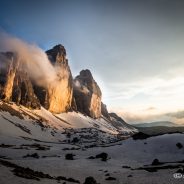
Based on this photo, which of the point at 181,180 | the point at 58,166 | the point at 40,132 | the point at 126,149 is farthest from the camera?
the point at 40,132

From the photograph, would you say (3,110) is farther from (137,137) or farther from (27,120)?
(137,137)

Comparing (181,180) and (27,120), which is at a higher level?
(27,120)

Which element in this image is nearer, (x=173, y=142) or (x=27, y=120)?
(x=173, y=142)

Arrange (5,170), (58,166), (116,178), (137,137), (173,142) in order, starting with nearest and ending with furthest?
(5,170) → (116,178) → (58,166) → (173,142) → (137,137)

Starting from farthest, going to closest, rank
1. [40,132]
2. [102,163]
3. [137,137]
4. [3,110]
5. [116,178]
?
[3,110], [40,132], [137,137], [102,163], [116,178]

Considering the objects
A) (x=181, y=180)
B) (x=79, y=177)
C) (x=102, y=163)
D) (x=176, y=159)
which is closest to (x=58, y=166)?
(x=79, y=177)

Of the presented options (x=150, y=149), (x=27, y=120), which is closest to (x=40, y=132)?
(x=27, y=120)

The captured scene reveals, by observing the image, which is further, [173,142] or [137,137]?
[137,137]

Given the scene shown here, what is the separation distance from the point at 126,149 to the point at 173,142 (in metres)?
13.1

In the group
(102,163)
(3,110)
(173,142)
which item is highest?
(3,110)

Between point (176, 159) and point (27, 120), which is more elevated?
point (27, 120)

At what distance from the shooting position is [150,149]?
66.6 meters

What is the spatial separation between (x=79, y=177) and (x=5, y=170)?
43.8ft

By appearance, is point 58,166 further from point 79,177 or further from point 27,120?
point 27,120
